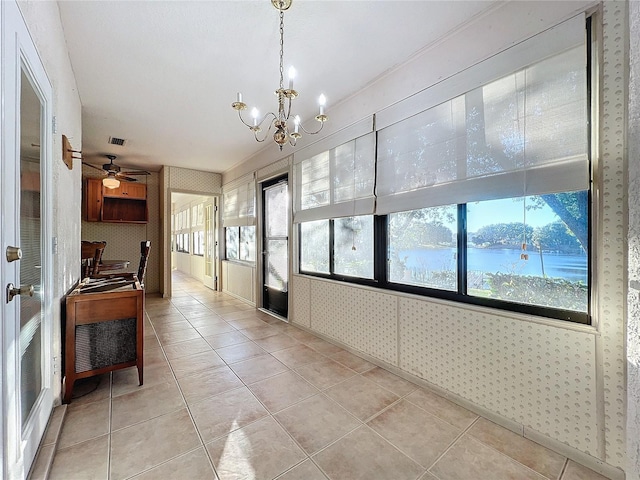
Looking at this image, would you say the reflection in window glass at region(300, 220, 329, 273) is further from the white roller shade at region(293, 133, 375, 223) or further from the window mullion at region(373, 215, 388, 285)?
the window mullion at region(373, 215, 388, 285)

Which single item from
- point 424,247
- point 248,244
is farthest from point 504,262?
point 248,244

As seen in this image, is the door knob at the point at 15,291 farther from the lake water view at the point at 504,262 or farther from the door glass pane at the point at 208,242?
the door glass pane at the point at 208,242

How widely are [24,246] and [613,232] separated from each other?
2.96 metres

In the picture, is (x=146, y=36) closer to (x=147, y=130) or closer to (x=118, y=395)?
(x=147, y=130)

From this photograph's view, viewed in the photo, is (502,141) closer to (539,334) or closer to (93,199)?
(539,334)

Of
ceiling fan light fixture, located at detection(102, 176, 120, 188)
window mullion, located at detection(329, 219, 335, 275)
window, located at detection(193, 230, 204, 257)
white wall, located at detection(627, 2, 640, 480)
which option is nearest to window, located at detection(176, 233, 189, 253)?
window, located at detection(193, 230, 204, 257)

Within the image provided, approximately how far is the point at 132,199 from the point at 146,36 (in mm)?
4762

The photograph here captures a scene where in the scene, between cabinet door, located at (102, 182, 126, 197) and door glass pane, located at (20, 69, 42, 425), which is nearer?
door glass pane, located at (20, 69, 42, 425)

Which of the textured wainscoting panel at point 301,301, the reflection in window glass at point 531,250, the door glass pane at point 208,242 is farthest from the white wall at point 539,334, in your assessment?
the door glass pane at point 208,242

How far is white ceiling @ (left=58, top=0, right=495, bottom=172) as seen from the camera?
6.28 ft

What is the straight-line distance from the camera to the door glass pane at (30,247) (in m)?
1.35

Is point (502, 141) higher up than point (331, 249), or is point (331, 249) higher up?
point (502, 141)

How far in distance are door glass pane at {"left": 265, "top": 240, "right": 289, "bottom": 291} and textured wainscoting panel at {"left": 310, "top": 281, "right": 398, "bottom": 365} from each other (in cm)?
93

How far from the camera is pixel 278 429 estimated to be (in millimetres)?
1801
